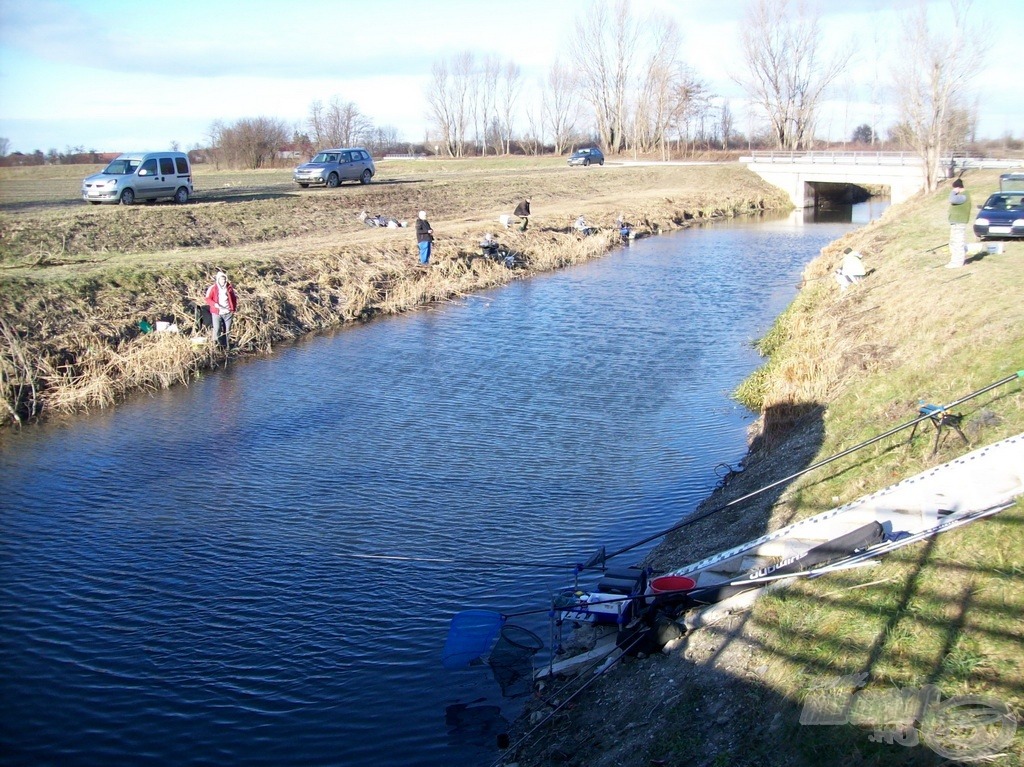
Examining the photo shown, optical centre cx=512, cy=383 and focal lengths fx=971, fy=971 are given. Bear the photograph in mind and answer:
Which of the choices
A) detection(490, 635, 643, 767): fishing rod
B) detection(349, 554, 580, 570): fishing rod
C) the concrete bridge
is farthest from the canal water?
the concrete bridge

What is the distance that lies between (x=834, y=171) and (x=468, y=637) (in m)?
59.3

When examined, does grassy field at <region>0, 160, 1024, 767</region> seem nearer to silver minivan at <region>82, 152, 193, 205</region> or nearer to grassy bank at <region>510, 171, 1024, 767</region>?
grassy bank at <region>510, 171, 1024, 767</region>

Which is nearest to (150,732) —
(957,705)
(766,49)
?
(957,705)

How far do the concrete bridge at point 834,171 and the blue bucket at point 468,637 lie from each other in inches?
1964

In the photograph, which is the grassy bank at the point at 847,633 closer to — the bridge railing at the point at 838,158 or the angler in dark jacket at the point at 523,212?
the angler in dark jacket at the point at 523,212

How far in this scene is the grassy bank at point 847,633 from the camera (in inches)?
240

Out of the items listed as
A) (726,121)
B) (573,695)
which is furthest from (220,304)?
(726,121)

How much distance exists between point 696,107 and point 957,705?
102 meters

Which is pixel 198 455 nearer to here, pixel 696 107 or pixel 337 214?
pixel 337 214

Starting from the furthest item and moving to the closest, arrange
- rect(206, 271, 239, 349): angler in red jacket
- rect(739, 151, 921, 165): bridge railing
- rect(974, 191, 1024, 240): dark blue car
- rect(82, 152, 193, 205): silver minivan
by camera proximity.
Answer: rect(739, 151, 921, 165): bridge railing → rect(82, 152, 193, 205): silver minivan → rect(974, 191, 1024, 240): dark blue car → rect(206, 271, 239, 349): angler in red jacket

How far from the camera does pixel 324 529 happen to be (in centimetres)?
1185

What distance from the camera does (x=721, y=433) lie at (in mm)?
15516

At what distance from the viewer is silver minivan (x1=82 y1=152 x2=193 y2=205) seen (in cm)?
3197

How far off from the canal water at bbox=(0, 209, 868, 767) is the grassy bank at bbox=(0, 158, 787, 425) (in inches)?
47.9
